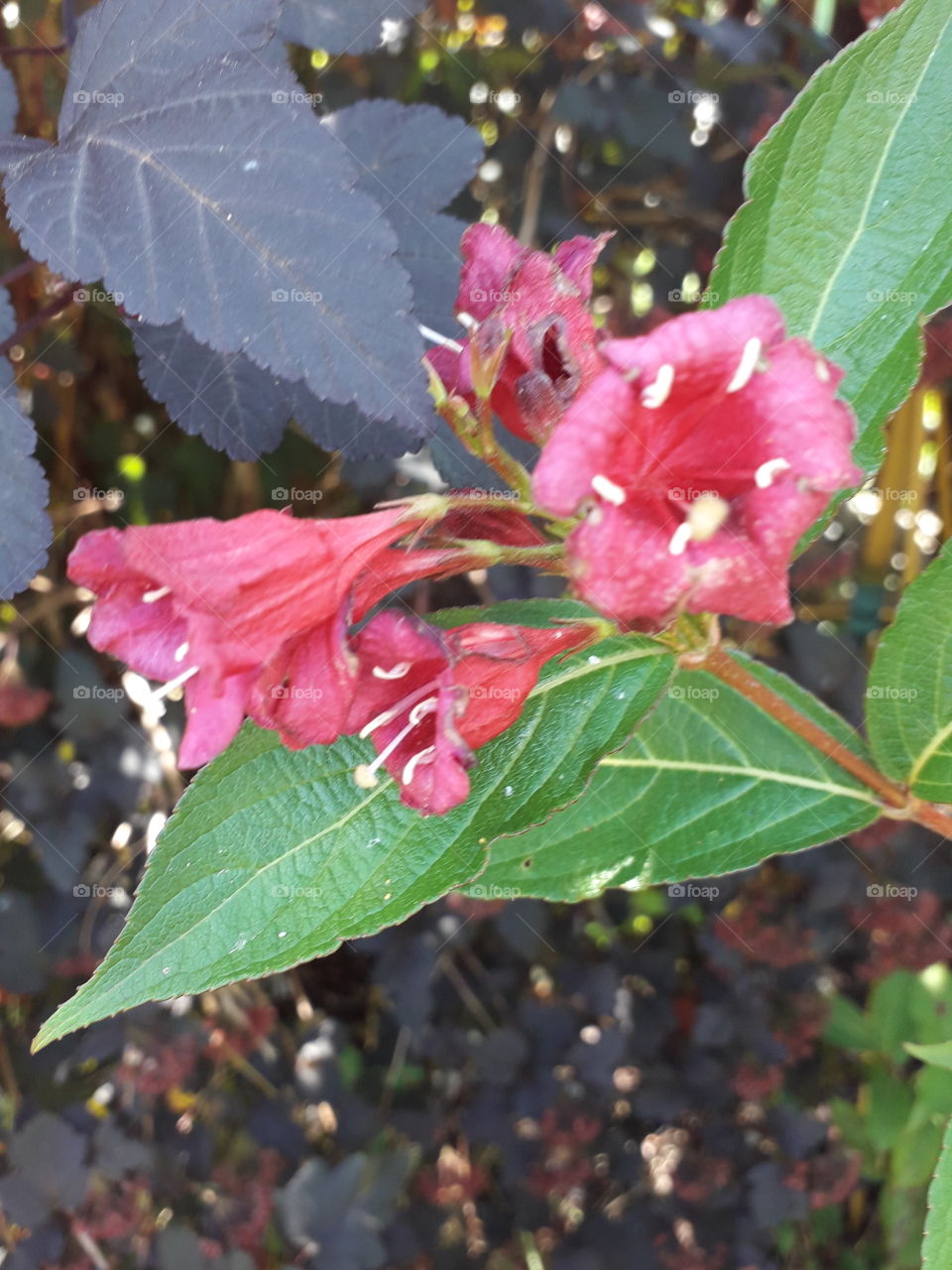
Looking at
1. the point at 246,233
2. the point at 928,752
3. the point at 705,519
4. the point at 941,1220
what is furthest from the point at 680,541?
the point at 941,1220

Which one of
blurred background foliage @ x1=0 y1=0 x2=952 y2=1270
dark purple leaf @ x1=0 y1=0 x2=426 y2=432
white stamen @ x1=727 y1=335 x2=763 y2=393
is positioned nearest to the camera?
white stamen @ x1=727 y1=335 x2=763 y2=393

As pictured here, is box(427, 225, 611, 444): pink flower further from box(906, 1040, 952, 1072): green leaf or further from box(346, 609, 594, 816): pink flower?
box(906, 1040, 952, 1072): green leaf

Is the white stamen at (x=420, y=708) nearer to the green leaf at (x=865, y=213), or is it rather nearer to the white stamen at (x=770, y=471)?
the white stamen at (x=770, y=471)

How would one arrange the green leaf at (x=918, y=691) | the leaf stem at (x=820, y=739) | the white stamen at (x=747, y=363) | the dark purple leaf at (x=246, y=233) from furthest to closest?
1. the green leaf at (x=918, y=691)
2. the leaf stem at (x=820, y=739)
3. the dark purple leaf at (x=246, y=233)
4. the white stamen at (x=747, y=363)

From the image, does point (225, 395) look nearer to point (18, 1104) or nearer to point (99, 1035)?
point (99, 1035)

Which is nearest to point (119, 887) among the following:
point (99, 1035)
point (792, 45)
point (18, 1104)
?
point (99, 1035)

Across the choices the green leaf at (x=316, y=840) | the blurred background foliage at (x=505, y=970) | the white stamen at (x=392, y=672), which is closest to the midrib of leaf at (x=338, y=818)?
the green leaf at (x=316, y=840)

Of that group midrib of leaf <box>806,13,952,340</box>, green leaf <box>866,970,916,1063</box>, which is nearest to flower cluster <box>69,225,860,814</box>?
midrib of leaf <box>806,13,952,340</box>
